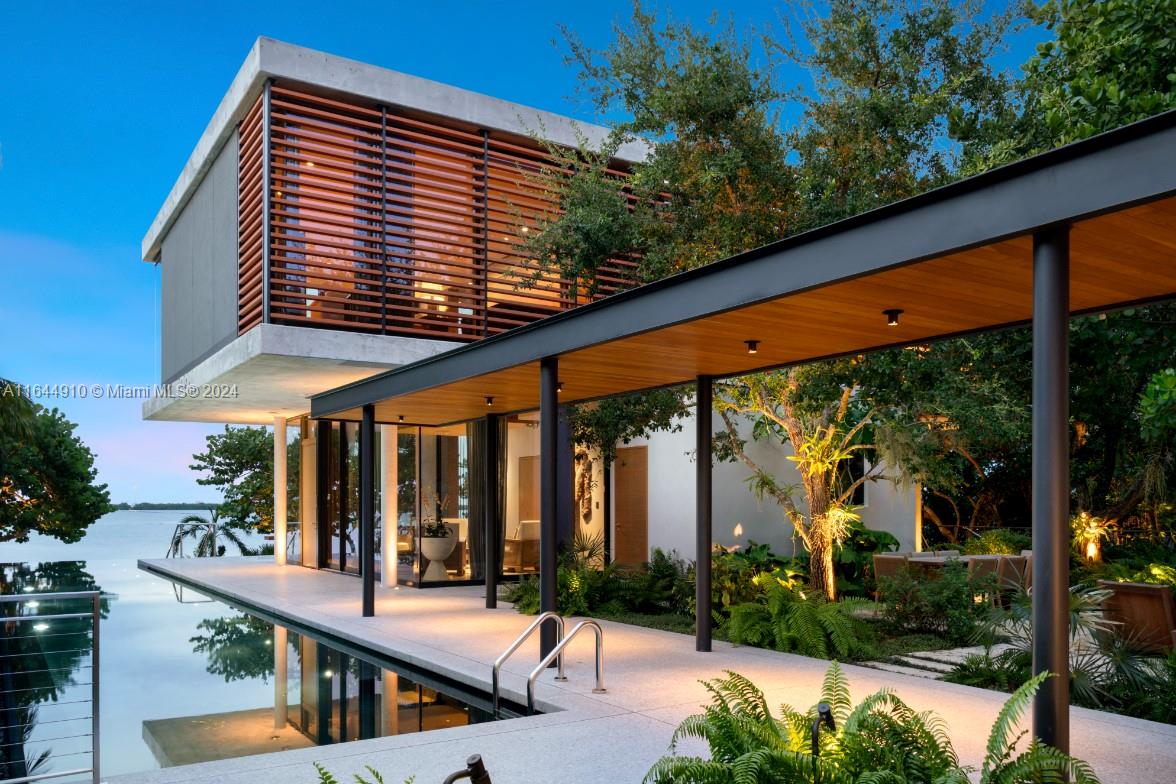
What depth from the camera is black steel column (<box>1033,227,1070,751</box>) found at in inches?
178

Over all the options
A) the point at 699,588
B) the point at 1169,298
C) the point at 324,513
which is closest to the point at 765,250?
the point at 1169,298

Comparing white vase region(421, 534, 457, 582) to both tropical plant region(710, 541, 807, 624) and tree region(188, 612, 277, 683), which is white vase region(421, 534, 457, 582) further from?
tropical plant region(710, 541, 807, 624)

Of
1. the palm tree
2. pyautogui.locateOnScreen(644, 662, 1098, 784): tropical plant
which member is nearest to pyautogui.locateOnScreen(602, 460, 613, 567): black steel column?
the palm tree

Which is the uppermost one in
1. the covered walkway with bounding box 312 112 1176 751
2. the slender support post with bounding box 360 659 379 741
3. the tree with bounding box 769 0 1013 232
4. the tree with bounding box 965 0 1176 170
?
the tree with bounding box 769 0 1013 232

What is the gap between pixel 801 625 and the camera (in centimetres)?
923

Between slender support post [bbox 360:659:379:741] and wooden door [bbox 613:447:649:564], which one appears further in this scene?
wooden door [bbox 613:447:649:564]

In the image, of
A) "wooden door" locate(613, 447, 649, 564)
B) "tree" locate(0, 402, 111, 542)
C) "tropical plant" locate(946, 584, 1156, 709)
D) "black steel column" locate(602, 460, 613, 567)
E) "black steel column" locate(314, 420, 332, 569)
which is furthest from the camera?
"tree" locate(0, 402, 111, 542)

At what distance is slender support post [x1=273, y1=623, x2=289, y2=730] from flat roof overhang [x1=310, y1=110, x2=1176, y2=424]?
129 inches

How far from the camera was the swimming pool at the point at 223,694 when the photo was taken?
22.6 ft

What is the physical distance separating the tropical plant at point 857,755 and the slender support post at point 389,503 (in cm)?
1279

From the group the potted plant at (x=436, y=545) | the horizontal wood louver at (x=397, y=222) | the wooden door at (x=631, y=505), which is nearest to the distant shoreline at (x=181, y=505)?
the potted plant at (x=436, y=545)

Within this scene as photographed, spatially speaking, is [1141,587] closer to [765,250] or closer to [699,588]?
[699,588]

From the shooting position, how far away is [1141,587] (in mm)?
8805

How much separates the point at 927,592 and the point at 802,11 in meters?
7.41
